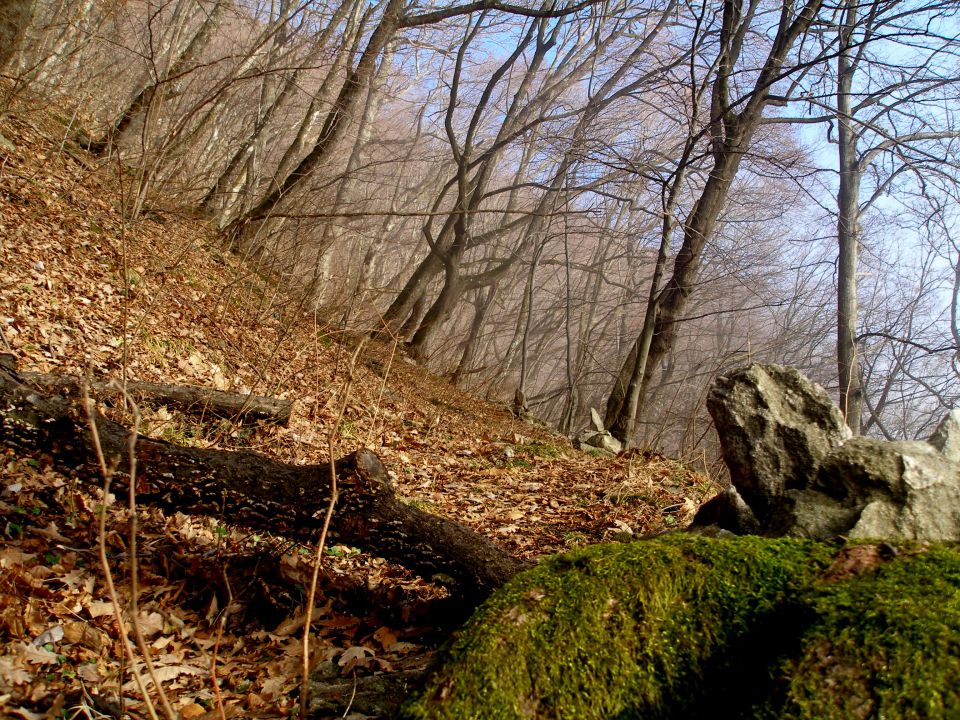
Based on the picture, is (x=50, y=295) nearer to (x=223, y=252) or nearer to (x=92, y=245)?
(x=92, y=245)

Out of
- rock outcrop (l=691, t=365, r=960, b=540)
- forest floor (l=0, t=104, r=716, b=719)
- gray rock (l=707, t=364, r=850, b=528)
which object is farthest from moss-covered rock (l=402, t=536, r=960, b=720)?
gray rock (l=707, t=364, r=850, b=528)

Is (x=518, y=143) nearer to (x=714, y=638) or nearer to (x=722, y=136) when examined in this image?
(x=722, y=136)

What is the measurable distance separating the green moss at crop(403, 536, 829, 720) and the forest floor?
703 mm

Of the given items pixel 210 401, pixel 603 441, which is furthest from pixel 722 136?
pixel 210 401

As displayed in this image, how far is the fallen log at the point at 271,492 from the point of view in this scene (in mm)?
3299

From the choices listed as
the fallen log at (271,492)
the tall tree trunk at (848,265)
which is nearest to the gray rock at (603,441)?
the tall tree trunk at (848,265)

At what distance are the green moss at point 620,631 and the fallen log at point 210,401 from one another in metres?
3.64

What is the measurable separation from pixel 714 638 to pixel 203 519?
3419mm

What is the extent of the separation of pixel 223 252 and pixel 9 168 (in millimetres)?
3259

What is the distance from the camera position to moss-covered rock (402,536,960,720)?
1.50m

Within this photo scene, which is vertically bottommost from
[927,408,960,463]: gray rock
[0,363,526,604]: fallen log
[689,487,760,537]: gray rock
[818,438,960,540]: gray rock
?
[0,363,526,604]: fallen log

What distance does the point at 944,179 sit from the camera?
8.19 meters

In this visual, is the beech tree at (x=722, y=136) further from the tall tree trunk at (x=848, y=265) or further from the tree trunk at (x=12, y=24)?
the tree trunk at (x=12, y=24)

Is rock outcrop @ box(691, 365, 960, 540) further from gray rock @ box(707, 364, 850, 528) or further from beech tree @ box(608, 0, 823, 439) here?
beech tree @ box(608, 0, 823, 439)
